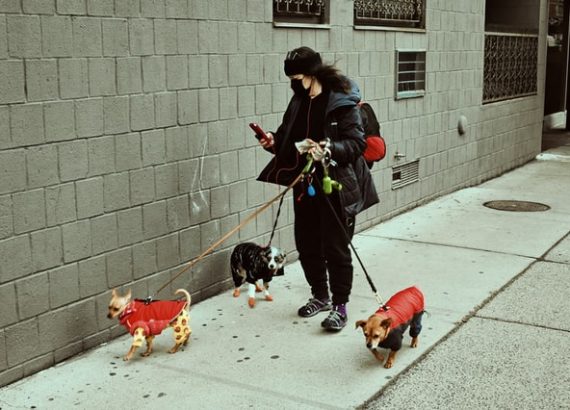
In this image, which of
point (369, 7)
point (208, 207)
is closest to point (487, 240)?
point (369, 7)

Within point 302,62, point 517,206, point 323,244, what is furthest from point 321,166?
point 517,206

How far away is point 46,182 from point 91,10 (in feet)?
3.30

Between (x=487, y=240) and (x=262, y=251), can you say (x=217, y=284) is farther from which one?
(x=487, y=240)

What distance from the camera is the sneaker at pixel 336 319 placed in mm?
5082

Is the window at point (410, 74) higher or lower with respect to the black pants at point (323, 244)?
higher

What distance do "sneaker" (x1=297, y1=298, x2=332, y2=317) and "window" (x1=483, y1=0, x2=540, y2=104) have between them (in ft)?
19.7

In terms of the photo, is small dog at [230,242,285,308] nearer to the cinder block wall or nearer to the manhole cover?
the cinder block wall

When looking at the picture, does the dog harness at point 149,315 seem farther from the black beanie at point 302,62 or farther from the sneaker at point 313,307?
the black beanie at point 302,62

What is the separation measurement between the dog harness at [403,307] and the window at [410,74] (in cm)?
390

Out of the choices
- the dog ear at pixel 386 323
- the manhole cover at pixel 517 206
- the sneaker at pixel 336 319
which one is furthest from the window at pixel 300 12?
the manhole cover at pixel 517 206

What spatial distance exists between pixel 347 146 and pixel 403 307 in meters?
0.99

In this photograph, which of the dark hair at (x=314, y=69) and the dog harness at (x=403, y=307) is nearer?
the dog harness at (x=403, y=307)

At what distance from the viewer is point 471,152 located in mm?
10289

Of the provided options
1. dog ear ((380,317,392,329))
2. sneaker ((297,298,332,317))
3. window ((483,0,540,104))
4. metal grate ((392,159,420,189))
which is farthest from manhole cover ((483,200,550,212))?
dog ear ((380,317,392,329))
